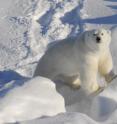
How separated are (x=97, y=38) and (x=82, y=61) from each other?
11.4 inches

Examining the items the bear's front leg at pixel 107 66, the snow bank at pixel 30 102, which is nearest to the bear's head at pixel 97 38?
the bear's front leg at pixel 107 66

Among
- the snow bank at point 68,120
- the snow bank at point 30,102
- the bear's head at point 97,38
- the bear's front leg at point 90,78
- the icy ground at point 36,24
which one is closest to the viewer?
the snow bank at point 68,120

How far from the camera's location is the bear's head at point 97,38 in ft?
11.3

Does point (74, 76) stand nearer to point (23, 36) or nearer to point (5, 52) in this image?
point (5, 52)

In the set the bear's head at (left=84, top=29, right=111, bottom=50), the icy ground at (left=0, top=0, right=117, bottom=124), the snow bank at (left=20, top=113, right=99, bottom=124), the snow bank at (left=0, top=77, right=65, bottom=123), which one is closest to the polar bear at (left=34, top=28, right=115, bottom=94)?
the bear's head at (left=84, top=29, right=111, bottom=50)

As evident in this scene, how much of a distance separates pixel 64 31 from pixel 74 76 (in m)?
7.15

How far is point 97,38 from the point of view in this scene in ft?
11.4

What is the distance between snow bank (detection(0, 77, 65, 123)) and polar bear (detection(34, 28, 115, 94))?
1.06 meters

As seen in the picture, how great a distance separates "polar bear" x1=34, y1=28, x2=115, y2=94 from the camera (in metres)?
3.60

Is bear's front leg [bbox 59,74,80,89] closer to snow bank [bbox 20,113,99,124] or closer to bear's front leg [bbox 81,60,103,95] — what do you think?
bear's front leg [bbox 81,60,103,95]

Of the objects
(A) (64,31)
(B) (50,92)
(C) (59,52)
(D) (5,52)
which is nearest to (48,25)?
(A) (64,31)

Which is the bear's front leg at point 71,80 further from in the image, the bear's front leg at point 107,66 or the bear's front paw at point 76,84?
the bear's front leg at point 107,66

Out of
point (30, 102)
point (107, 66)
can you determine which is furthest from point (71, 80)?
point (30, 102)

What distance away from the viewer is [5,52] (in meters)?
10.3
